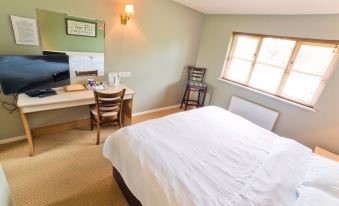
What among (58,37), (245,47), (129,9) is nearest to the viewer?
(58,37)

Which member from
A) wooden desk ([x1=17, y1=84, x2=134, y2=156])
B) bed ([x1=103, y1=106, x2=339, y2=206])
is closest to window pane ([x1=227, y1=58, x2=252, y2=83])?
bed ([x1=103, y1=106, x2=339, y2=206])

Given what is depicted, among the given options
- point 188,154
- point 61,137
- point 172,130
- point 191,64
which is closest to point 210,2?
point 191,64

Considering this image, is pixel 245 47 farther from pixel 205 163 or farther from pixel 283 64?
pixel 205 163

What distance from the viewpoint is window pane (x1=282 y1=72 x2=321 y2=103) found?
2488 millimetres

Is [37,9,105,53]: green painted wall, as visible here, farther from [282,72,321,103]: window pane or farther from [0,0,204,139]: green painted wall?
[282,72,321,103]: window pane

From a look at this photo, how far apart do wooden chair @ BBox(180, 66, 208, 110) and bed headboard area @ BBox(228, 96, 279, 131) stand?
664mm

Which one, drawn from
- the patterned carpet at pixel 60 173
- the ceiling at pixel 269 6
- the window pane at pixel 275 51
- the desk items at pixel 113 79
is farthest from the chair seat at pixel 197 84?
the patterned carpet at pixel 60 173

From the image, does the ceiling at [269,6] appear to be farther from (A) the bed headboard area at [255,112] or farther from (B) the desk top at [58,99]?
(B) the desk top at [58,99]

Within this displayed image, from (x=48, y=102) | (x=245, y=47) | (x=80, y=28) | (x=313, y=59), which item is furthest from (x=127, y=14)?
(x=313, y=59)

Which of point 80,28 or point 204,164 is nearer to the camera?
point 204,164

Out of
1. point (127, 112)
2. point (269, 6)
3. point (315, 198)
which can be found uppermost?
point (269, 6)

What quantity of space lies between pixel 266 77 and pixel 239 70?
0.53m

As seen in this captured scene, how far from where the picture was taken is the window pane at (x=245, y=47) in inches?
122

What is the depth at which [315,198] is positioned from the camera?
1.08 m
